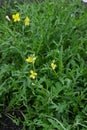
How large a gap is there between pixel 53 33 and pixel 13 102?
73cm

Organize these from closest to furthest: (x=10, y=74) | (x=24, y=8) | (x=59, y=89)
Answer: (x=59, y=89) → (x=10, y=74) → (x=24, y=8)

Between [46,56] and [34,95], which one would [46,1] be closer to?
[46,56]

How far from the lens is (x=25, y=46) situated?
9.19 feet

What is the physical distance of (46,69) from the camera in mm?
2660

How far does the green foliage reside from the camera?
250cm

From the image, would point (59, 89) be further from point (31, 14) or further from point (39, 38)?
point (31, 14)

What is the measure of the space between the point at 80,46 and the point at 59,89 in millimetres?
523

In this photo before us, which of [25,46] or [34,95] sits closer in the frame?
[34,95]

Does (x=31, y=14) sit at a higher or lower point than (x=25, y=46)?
higher

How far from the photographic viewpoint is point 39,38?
2.83 m

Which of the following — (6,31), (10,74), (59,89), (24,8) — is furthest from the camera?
(24,8)

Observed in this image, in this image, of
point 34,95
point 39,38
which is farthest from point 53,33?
point 34,95

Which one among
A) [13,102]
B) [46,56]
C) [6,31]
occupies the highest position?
[6,31]

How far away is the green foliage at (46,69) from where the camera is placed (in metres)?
2.50
